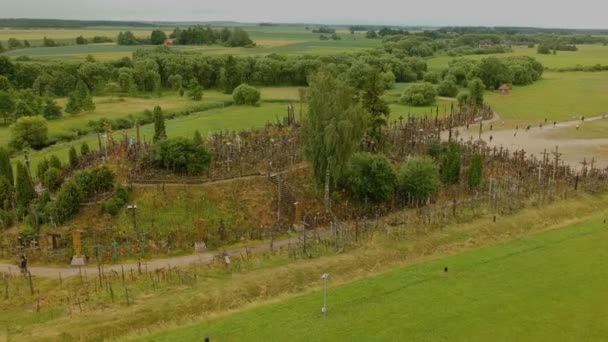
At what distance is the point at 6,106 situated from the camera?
7369cm

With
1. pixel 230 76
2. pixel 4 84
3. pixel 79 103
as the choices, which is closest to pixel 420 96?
pixel 230 76

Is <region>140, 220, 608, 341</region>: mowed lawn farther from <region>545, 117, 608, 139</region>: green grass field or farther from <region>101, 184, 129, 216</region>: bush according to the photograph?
<region>545, 117, 608, 139</region>: green grass field

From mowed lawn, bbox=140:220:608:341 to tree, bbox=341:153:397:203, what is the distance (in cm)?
933

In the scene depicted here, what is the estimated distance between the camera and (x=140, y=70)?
106812mm

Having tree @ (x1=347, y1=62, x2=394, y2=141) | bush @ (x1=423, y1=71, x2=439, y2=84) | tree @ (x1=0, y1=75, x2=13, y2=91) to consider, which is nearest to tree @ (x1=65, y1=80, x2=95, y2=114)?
tree @ (x1=0, y1=75, x2=13, y2=91)

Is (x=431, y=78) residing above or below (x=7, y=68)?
below

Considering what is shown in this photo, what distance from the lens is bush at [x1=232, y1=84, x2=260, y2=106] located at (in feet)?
301

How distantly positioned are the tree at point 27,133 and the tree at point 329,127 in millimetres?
37550

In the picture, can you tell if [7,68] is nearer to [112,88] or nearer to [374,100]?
[112,88]

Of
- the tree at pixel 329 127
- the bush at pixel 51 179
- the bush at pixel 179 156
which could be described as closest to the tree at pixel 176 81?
the bush at pixel 179 156

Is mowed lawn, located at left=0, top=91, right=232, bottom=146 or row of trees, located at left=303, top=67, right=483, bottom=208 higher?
row of trees, located at left=303, top=67, right=483, bottom=208

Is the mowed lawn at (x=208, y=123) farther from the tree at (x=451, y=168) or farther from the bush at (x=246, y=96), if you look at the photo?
the tree at (x=451, y=168)

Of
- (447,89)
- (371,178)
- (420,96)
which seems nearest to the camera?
(371,178)

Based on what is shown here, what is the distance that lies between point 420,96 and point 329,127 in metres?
59.3
